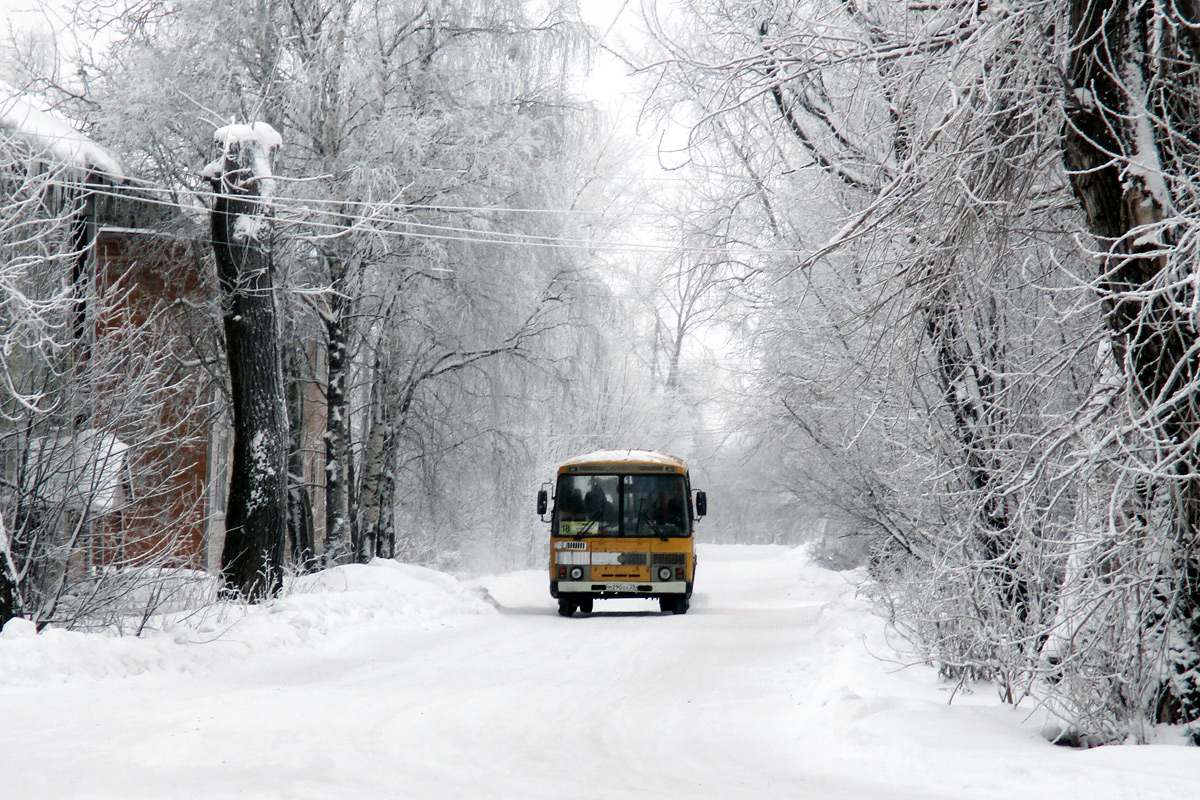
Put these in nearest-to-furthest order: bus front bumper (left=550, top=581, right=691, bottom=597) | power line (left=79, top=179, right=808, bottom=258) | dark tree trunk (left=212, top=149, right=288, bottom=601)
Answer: dark tree trunk (left=212, top=149, right=288, bottom=601), power line (left=79, top=179, right=808, bottom=258), bus front bumper (left=550, top=581, right=691, bottom=597)

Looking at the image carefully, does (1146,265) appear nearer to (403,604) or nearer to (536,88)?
(403,604)

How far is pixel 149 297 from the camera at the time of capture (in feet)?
63.9

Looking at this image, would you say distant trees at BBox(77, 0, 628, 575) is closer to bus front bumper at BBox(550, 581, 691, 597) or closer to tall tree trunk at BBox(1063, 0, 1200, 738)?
bus front bumper at BBox(550, 581, 691, 597)

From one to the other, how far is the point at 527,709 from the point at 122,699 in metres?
2.90

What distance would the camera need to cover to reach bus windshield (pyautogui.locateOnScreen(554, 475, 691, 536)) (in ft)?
63.6

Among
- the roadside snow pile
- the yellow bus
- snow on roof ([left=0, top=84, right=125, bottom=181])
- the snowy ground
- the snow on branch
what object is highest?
snow on roof ([left=0, top=84, right=125, bottom=181])

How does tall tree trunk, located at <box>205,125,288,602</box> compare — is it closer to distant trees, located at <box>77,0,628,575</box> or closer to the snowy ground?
the snowy ground

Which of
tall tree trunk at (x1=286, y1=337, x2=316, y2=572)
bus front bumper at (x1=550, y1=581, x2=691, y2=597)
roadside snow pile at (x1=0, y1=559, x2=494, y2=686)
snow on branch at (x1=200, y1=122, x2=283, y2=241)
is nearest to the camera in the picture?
roadside snow pile at (x1=0, y1=559, x2=494, y2=686)

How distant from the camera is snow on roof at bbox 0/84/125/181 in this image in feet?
45.1

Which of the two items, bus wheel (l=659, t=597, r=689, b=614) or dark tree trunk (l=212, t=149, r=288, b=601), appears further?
bus wheel (l=659, t=597, r=689, b=614)

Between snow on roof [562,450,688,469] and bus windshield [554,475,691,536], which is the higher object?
snow on roof [562,450,688,469]

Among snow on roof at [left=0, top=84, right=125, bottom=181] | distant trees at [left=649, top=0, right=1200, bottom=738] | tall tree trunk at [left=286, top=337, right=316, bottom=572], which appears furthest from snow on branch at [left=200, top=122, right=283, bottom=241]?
distant trees at [left=649, top=0, right=1200, bottom=738]

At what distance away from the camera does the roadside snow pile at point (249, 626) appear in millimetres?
8750

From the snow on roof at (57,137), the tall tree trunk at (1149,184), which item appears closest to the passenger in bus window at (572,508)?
the snow on roof at (57,137)
